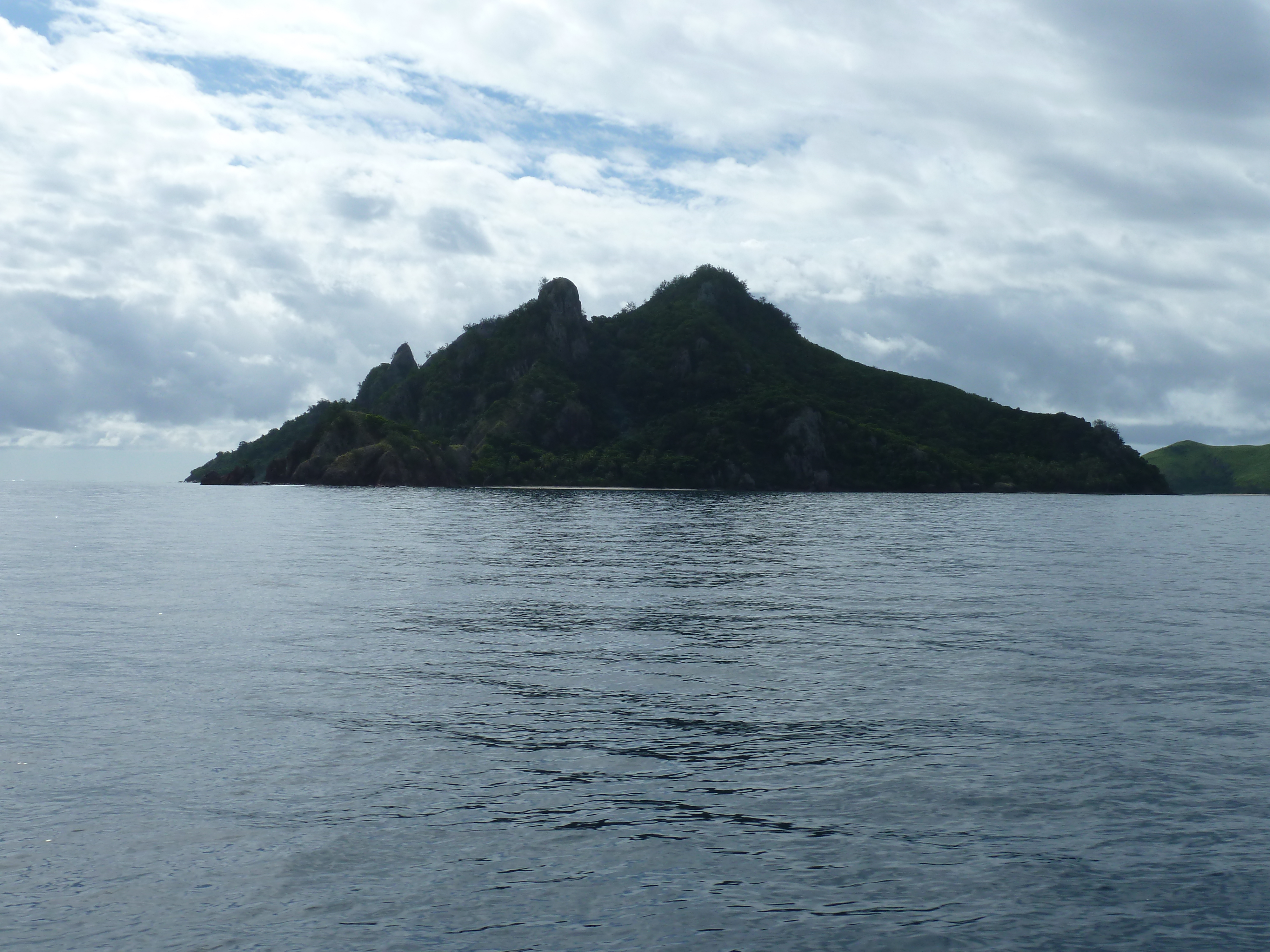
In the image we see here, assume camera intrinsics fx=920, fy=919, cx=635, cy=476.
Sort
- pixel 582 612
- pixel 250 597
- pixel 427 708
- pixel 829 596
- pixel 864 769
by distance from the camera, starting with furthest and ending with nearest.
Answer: pixel 829 596
pixel 250 597
pixel 582 612
pixel 427 708
pixel 864 769

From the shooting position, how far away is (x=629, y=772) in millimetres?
16953

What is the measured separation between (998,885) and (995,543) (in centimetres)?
7439

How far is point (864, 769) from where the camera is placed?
17.0m

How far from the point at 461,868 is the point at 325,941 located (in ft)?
7.54

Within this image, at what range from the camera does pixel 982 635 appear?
1298 inches

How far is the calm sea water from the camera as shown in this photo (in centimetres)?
1141

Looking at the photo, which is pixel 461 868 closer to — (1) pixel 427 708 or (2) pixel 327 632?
(1) pixel 427 708

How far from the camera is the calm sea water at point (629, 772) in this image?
11.4 m

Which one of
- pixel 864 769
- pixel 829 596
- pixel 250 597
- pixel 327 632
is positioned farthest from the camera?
pixel 829 596

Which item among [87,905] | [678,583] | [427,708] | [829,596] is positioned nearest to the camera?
[87,905]

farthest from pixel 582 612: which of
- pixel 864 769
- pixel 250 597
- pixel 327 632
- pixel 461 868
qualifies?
pixel 461 868

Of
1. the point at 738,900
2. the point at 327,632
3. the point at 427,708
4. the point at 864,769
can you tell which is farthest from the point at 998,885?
the point at 327,632

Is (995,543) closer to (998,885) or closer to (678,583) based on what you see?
(678,583)

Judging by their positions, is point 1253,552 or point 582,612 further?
point 1253,552
